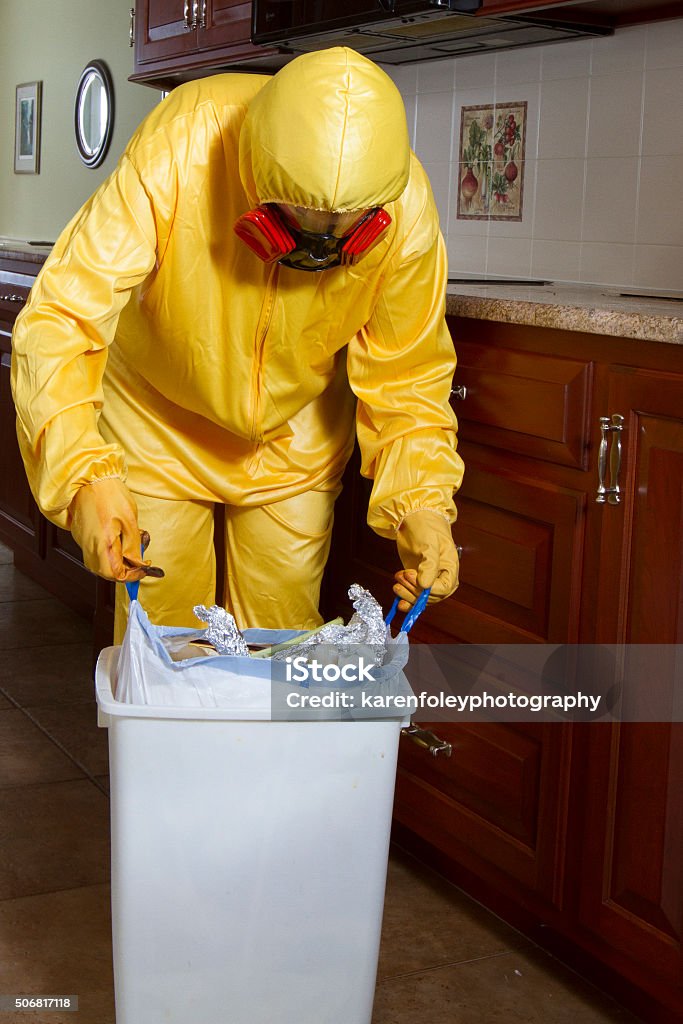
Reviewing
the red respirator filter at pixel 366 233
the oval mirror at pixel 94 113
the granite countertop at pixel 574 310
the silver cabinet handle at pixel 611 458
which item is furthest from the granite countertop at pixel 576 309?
the oval mirror at pixel 94 113

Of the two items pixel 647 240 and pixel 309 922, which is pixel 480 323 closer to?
pixel 647 240

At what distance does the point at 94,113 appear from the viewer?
4551mm

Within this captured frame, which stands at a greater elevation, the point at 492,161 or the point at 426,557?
the point at 492,161

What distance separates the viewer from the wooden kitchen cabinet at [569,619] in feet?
5.17

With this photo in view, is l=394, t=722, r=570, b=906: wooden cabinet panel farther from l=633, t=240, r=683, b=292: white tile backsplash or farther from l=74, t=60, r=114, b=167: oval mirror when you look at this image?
l=74, t=60, r=114, b=167: oval mirror

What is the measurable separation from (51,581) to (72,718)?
0.90m

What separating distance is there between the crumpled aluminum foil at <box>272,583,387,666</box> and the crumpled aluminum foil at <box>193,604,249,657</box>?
0.05 metres

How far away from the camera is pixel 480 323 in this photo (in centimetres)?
184

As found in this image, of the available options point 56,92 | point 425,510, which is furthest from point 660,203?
point 56,92

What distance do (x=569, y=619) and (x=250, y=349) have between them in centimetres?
58

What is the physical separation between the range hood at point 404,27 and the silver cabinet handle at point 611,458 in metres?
0.94

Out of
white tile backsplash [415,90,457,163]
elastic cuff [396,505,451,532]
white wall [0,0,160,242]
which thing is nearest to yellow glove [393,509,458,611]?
elastic cuff [396,505,451,532]

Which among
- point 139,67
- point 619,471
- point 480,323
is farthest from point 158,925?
point 139,67

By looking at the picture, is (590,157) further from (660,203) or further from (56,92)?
(56,92)
